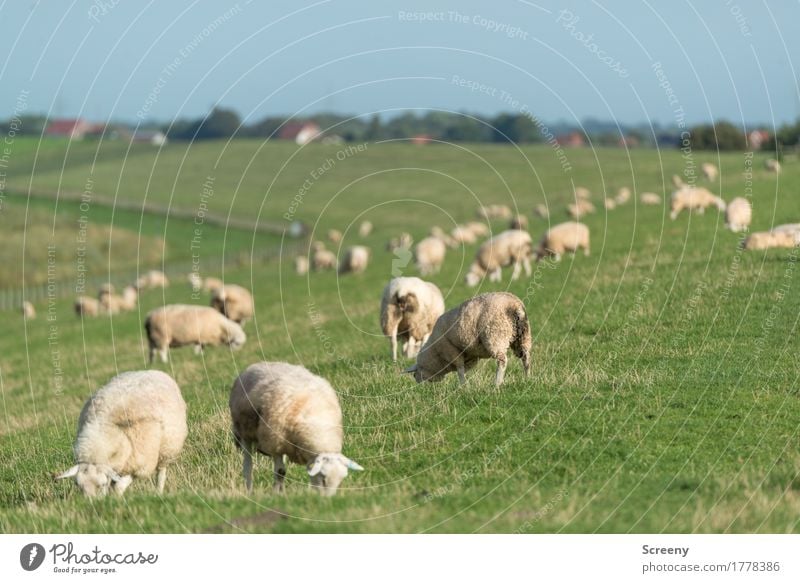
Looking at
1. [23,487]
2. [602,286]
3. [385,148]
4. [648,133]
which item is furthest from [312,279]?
[648,133]

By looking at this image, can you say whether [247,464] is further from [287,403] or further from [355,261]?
[355,261]

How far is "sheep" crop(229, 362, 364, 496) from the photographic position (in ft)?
37.2

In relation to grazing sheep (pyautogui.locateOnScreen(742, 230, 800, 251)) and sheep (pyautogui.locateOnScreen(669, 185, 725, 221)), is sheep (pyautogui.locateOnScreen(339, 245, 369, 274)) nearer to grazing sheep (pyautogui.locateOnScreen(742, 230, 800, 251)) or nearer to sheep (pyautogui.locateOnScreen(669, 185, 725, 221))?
sheep (pyautogui.locateOnScreen(669, 185, 725, 221))

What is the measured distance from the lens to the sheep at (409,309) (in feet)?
65.9

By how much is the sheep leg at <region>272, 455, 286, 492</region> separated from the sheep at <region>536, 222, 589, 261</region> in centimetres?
2353

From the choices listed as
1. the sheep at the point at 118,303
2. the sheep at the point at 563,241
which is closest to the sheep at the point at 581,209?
the sheep at the point at 563,241

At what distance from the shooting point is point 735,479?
1105 centimetres

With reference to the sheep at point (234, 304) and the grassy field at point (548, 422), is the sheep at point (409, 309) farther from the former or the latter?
the sheep at point (234, 304)

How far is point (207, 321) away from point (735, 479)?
21.0 metres

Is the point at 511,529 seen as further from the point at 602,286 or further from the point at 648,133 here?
the point at 648,133

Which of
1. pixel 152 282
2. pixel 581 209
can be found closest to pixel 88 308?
pixel 152 282

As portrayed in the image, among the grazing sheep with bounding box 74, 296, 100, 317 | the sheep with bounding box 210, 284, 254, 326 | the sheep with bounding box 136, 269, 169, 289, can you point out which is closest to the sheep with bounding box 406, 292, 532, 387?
the sheep with bounding box 210, 284, 254, 326
